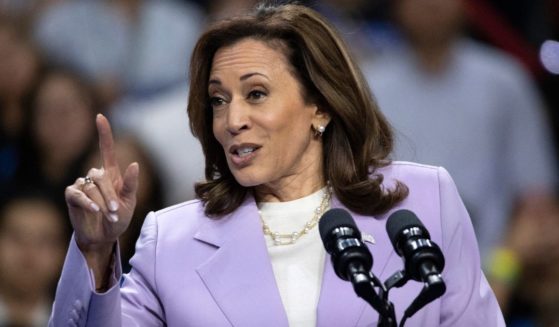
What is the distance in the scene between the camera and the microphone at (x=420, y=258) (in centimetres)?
210

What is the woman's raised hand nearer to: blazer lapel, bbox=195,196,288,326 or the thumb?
the thumb

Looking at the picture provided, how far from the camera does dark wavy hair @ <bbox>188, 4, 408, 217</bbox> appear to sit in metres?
2.80

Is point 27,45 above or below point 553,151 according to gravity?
above

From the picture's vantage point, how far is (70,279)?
2.53 metres

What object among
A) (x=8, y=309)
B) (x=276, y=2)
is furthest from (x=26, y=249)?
(x=276, y=2)

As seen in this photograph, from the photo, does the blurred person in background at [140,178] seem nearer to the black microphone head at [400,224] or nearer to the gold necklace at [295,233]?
the gold necklace at [295,233]

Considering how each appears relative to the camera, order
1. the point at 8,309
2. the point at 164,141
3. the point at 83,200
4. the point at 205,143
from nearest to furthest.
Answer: the point at 83,200, the point at 205,143, the point at 8,309, the point at 164,141

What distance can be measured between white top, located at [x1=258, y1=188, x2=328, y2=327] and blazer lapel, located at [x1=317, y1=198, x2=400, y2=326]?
0.04 m

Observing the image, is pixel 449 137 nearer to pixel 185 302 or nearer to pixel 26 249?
pixel 26 249

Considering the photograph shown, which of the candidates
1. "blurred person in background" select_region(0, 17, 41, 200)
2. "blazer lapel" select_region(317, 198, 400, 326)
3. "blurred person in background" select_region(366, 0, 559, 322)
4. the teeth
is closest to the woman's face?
the teeth

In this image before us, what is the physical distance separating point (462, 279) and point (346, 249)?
0.57m

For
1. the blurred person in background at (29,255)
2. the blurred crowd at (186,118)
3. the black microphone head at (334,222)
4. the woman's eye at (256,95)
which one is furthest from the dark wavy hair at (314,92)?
the blurred person in background at (29,255)

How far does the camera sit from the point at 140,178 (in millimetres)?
4801

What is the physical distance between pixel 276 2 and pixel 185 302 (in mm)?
820
